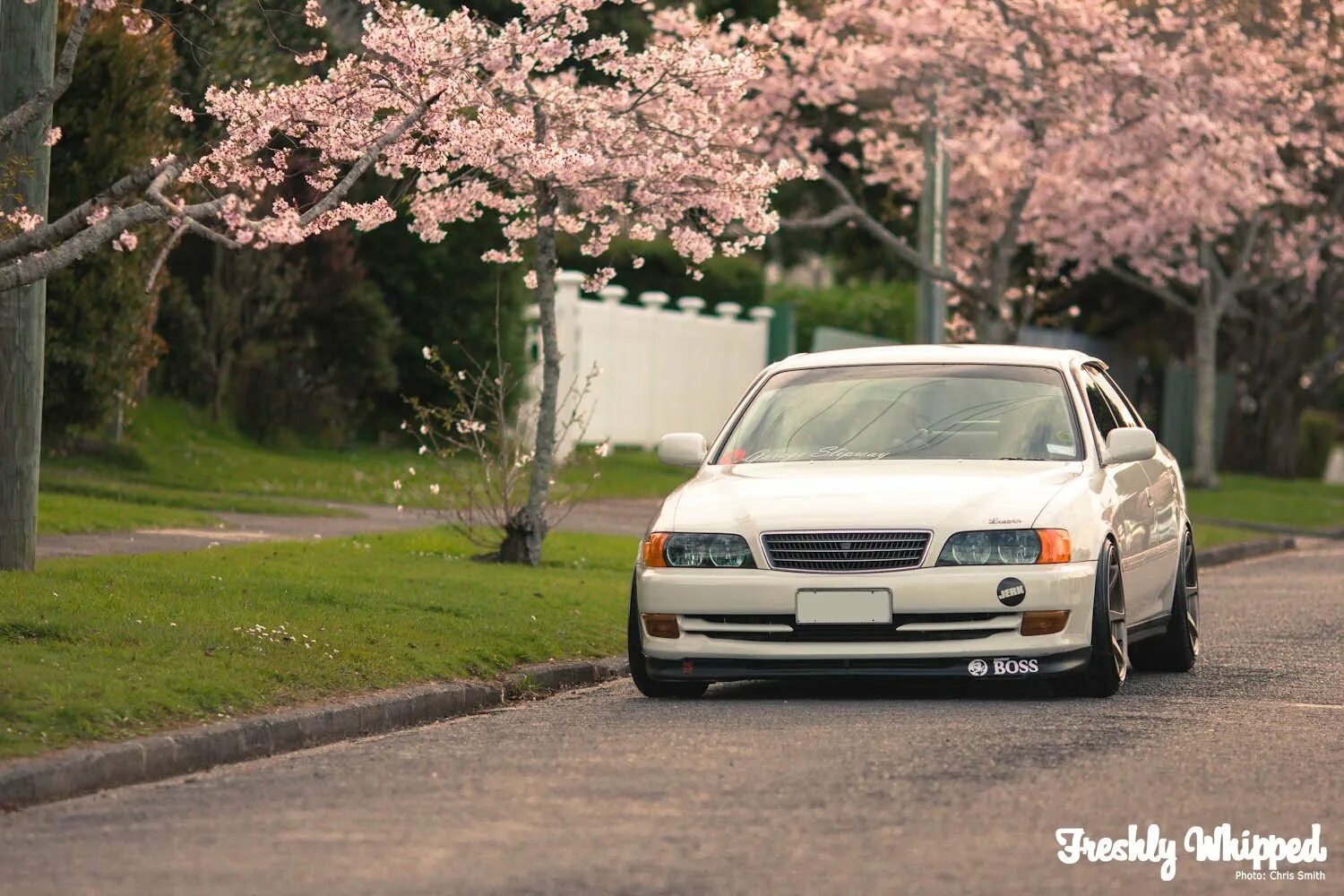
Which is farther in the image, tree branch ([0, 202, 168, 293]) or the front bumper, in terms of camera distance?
the front bumper

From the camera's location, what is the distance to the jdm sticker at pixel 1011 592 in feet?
35.4

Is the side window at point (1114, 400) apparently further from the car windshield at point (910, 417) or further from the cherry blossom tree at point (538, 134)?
the cherry blossom tree at point (538, 134)

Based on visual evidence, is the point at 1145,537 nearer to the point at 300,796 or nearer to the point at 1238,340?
the point at 300,796

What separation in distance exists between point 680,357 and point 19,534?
75.4ft

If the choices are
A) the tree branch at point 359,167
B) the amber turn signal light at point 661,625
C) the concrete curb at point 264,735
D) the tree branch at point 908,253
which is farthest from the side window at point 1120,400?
the tree branch at point 908,253

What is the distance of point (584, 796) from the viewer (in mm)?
8352

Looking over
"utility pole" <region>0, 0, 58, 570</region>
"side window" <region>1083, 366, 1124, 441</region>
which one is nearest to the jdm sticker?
"side window" <region>1083, 366, 1124, 441</region>

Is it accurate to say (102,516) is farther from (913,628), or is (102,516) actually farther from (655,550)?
(913,628)

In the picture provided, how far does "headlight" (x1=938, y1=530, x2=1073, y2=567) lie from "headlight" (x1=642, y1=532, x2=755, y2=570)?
89 centimetres

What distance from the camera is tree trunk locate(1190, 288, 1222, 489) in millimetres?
39531

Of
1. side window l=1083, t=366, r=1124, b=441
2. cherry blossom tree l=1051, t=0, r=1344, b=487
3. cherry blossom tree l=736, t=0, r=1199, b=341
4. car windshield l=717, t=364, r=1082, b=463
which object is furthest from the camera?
cherry blossom tree l=1051, t=0, r=1344, b=487

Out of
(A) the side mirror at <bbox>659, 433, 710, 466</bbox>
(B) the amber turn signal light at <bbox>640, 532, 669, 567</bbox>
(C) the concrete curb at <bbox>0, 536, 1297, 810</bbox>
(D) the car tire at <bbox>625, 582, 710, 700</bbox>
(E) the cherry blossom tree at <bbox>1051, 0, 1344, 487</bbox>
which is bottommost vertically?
(C) the concrete curb at <bbox>0, 536, 1297, 810</bbox>

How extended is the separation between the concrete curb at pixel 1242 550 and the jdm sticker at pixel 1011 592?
12.5 meters

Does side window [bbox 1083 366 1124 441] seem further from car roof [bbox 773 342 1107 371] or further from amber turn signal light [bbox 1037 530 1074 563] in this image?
amber turn signal light [bbox 1037 530 1074 563]
